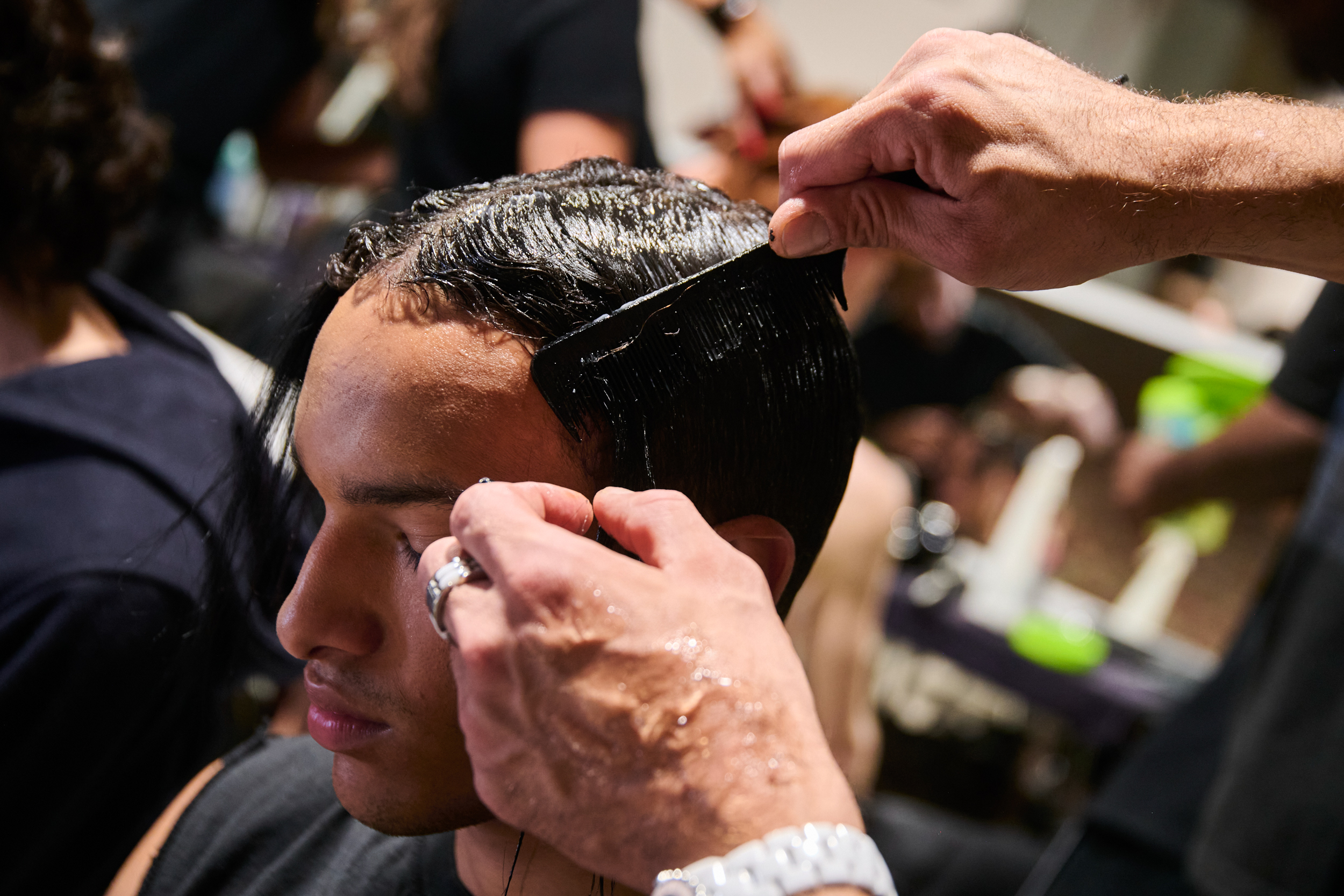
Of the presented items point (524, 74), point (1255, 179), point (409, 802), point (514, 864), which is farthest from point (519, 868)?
point (524, 74)

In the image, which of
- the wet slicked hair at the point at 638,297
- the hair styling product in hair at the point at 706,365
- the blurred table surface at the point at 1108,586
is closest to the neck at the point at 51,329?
the wet slicked hair at the point at 638,297

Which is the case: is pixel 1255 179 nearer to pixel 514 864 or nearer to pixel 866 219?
pixel 866 219

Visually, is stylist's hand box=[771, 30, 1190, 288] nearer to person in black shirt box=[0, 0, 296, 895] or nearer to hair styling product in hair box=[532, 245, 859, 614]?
hair styling product in hair box=[532, 245, 859, 614]

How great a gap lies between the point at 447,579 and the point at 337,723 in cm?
25

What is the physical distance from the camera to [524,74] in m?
1.17

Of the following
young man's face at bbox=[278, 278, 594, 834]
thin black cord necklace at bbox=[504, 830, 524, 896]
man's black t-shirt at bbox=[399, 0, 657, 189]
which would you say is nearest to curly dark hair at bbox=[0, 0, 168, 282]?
man's black t-shirt at bbox=[399, 0, 657, 189]

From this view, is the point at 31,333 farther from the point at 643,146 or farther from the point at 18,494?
the point at 643,146

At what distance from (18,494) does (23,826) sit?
32 cm

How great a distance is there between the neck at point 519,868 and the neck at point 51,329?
762 millimetres

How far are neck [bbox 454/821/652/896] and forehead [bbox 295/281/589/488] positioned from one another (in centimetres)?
28

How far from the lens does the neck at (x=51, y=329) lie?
112 centimetres

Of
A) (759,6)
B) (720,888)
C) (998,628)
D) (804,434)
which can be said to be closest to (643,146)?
(759,6)

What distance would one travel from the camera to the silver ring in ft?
1.53

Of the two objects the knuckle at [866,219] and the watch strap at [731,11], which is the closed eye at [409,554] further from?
the watch strap at [731,11]
